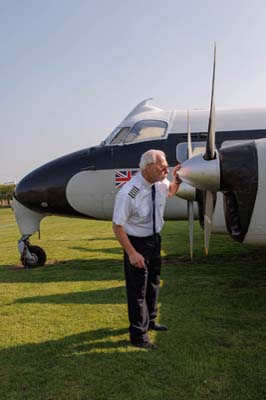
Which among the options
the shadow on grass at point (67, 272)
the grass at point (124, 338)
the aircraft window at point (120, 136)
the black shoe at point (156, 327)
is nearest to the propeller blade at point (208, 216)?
the grass at point (124, 338)

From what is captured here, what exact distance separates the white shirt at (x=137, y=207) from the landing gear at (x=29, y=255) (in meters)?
6.09

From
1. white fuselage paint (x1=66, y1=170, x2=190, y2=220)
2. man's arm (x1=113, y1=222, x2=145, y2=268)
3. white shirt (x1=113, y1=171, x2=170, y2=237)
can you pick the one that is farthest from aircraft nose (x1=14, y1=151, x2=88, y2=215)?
man's arm (x1=113, y1=222, x2=145, y2=268)

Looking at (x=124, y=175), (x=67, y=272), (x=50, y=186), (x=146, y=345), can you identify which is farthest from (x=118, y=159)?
(x=146, y=345)

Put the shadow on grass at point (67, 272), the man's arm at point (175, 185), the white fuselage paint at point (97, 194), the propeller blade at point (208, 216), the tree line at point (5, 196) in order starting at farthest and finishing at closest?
the tree line at point (5, 196) < the white fuselage paint at point (97, 194) < the shadow on grass at point (67, 272) < the propeller blade at point (208, 216) < the man's arm at point (175, 185)

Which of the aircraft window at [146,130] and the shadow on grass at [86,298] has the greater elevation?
the aircraft window at [146,130]

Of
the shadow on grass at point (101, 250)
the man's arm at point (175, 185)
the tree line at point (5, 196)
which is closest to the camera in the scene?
the man's arm at point (175, 185)

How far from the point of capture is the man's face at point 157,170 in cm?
456

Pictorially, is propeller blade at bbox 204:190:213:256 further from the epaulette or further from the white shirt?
the epaulette

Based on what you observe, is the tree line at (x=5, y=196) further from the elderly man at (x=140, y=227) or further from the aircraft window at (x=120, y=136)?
the elderly man at (x=140, y=227)

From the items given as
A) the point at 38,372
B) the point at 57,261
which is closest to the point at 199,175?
the point at 38,372

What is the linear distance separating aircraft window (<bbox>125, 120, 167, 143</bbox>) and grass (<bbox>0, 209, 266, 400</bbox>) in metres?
3.11

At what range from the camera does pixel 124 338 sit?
16.2ft

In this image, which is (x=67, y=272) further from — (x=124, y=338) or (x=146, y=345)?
(x=146, y=345)

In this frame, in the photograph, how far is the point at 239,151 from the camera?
5.12m
